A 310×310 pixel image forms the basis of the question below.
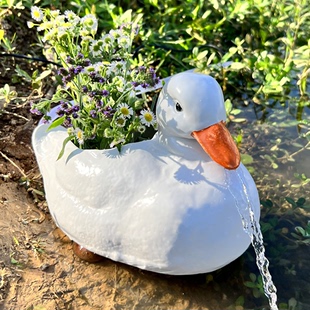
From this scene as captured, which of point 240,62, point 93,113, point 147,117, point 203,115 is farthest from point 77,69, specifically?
point 240,62

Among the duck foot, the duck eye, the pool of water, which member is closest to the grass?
the pool of water

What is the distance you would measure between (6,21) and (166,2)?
971 millimetres

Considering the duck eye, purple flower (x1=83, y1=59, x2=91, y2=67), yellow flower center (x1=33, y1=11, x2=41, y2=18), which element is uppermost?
yellow flower center (x1=33, y1=11, x2=41, y2=18)

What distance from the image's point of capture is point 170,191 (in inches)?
62.1

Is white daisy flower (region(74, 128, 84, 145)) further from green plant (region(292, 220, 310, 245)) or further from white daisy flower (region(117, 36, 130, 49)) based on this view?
green plant (region(292, 220, 310, 245))

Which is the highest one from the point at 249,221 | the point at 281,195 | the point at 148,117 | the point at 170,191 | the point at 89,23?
the point at 89,23

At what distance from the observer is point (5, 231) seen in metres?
1.95

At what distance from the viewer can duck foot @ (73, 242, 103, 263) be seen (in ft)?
6.02

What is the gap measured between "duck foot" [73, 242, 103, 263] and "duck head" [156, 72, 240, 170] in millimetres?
572

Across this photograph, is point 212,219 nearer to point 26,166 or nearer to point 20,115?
point 26,166

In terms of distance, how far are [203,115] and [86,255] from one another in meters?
0.68

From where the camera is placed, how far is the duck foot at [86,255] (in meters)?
1.84

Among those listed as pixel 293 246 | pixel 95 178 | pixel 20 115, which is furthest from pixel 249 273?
pixel 20 115

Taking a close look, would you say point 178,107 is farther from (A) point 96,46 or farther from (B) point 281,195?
(B) point 281,195
